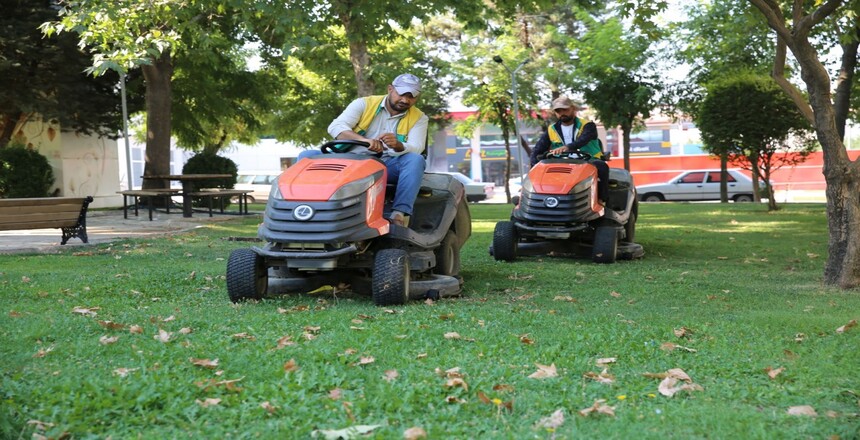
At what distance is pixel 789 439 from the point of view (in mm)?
4004

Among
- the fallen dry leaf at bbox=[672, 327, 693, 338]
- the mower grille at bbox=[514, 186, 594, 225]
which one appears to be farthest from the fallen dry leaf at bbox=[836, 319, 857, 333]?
the mower grille at bbox=[514, 186, 594, 225]

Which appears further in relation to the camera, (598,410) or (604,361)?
(604,361)

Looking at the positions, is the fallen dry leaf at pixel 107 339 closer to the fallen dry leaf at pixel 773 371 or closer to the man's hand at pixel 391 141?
the man's hand at pixel 391 141

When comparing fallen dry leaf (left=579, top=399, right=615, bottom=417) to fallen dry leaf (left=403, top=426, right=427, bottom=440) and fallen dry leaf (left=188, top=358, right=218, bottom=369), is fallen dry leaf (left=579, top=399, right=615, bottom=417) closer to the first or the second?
fallen dry leaf (left=403, top=426, right=427, bottom=440)

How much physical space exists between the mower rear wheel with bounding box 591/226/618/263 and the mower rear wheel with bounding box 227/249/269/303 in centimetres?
512

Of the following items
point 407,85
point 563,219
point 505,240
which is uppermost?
point 407,85

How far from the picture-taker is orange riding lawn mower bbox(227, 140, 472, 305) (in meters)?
7.27

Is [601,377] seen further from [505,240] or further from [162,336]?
[505,240]

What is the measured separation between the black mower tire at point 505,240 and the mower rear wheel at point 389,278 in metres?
4.26

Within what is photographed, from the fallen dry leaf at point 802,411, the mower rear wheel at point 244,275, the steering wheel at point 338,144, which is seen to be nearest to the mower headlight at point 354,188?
the steering wheel at point 338,144

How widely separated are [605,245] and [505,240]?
1181 millimetres

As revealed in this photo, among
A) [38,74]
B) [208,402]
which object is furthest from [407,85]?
[38,74]

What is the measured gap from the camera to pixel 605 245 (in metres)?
11.4

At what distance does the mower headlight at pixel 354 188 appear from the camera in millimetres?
7273
